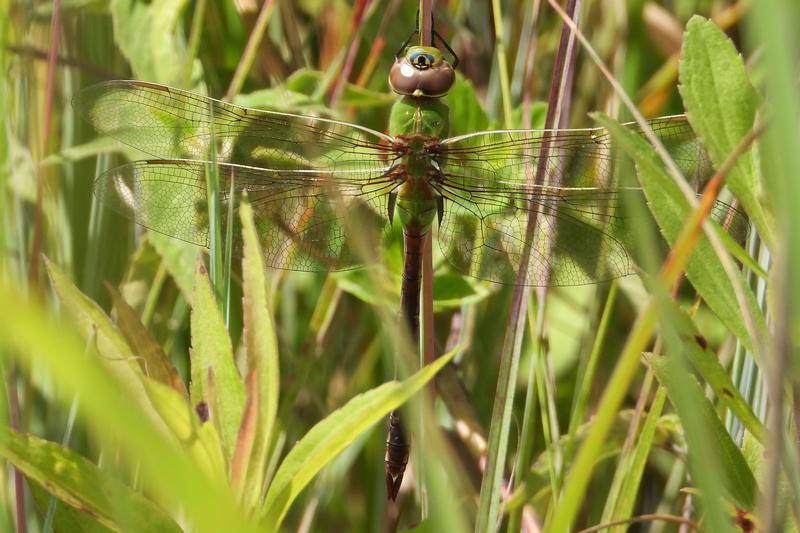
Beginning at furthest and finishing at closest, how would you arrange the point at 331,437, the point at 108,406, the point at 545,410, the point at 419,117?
the point at 419,117 < the point at 545,410 < the point at 331,437 < the point at 108,406

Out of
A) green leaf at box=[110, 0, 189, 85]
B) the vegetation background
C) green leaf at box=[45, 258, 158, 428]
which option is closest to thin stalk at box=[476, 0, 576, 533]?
the vegetation background

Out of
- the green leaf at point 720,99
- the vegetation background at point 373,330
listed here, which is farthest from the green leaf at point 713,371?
the green leaf at point 720,99

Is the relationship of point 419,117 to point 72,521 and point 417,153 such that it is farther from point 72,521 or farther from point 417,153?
point 72,521

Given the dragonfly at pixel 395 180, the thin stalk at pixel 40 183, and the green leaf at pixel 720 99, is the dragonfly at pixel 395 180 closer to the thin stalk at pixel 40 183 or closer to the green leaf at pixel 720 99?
the thin stalk at pixel 40 183

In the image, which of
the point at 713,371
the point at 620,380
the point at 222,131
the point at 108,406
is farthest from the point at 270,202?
the point at 108,406

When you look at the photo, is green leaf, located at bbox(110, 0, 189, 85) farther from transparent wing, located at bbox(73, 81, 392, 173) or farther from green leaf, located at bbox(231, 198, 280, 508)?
green leaf, located at bbox(231, 198, 280, 508)

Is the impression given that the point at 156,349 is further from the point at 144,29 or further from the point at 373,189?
the point at 144,29
